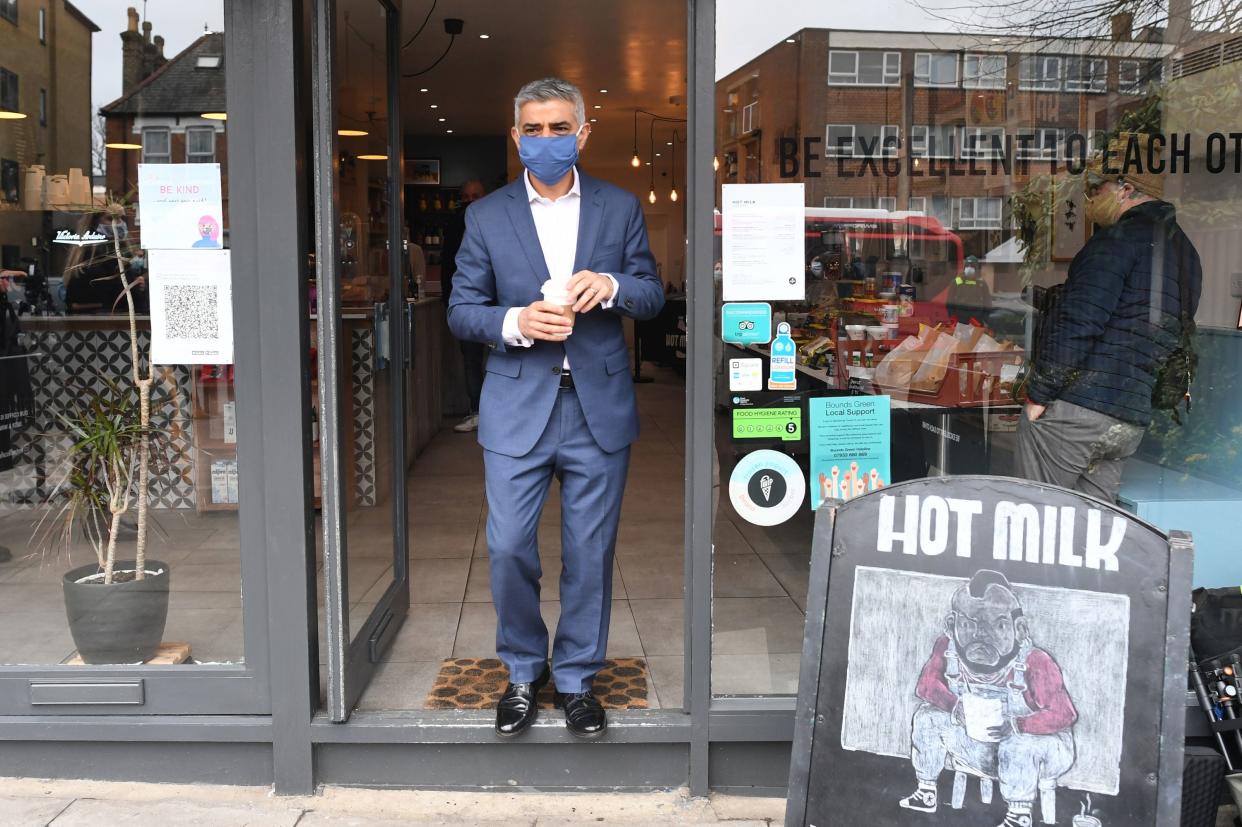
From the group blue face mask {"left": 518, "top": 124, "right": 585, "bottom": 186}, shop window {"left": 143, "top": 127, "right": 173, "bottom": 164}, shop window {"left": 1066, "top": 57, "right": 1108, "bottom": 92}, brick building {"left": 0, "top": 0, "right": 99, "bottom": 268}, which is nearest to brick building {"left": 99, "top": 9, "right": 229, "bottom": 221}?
shop window {"left": 143, "top": 127, "right": 173, "bottom": 164}

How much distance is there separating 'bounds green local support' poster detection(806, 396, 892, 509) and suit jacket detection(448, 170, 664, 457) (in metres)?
0.51

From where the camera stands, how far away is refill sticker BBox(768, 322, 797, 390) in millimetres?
2965

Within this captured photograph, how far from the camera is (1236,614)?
9.69 feet

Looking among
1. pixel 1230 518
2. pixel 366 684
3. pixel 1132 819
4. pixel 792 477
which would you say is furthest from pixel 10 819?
pixel 1230 518

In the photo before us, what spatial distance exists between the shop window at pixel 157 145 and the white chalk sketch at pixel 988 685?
6.81ft

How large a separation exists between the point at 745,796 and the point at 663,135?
11788 millimetres

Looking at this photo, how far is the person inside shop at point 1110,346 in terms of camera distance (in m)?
3.32

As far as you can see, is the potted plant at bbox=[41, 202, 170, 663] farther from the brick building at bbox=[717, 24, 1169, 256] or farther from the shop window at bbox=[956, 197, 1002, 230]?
the shop window at bbox=[956, 197, 1002, 230]

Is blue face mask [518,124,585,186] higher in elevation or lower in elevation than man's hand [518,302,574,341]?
higher

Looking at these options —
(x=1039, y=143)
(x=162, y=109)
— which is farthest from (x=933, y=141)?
(x=162, y=109)

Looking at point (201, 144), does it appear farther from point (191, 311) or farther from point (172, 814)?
point (172, 814)

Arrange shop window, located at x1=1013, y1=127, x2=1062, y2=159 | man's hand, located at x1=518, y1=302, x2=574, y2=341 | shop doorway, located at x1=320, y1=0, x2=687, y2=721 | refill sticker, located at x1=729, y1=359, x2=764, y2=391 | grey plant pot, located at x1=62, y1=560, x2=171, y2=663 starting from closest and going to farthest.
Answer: man's hand, located at x1=518, y1=302, x2=574, y2=341 → refill sticker, located at x1=729, y1=359, x2=764, y2=391 → grey plant pot, located at x1=62, y1=560, x2=171, y2=663 → shop doorway, located at x1=320, y1=0, x2=687, y2=721 → shop window, located at x1=1013, y1=127, x2=1062, y2=159

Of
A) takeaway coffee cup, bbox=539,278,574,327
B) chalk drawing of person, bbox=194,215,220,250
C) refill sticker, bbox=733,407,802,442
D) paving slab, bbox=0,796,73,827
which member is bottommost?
paving slab, bbox=0,796,73,827

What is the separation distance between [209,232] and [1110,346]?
2542 mm
